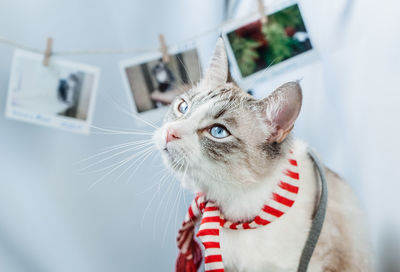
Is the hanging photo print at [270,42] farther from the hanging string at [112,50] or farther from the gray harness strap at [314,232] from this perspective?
the gray harness strap at [314,232]

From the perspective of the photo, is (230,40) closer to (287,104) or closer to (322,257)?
(287,104)

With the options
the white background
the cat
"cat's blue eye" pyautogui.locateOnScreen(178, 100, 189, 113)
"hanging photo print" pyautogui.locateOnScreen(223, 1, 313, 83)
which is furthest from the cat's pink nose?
"hanging photo print" pyautogui.locateOnScreen(223, 1, 313, 83)

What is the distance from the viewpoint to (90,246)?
0.89m

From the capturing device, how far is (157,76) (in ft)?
2.98

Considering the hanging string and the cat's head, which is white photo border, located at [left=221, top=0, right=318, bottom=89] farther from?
the cat's head

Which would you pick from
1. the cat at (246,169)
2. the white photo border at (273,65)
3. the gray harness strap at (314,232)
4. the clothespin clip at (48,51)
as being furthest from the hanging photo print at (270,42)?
the clothespin clip at (48,51)

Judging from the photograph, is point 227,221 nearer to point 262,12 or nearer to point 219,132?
point 219,132

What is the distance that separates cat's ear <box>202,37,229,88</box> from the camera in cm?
62

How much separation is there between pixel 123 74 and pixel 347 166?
635mm

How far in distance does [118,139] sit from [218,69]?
0.43 m

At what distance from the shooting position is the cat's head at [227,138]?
0.53 metres

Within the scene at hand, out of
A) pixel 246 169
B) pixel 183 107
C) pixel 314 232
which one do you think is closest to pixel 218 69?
pixel 183 107

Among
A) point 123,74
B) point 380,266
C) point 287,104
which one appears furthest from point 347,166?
point 123,74

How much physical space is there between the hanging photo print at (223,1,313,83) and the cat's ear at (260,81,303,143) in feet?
0.91
